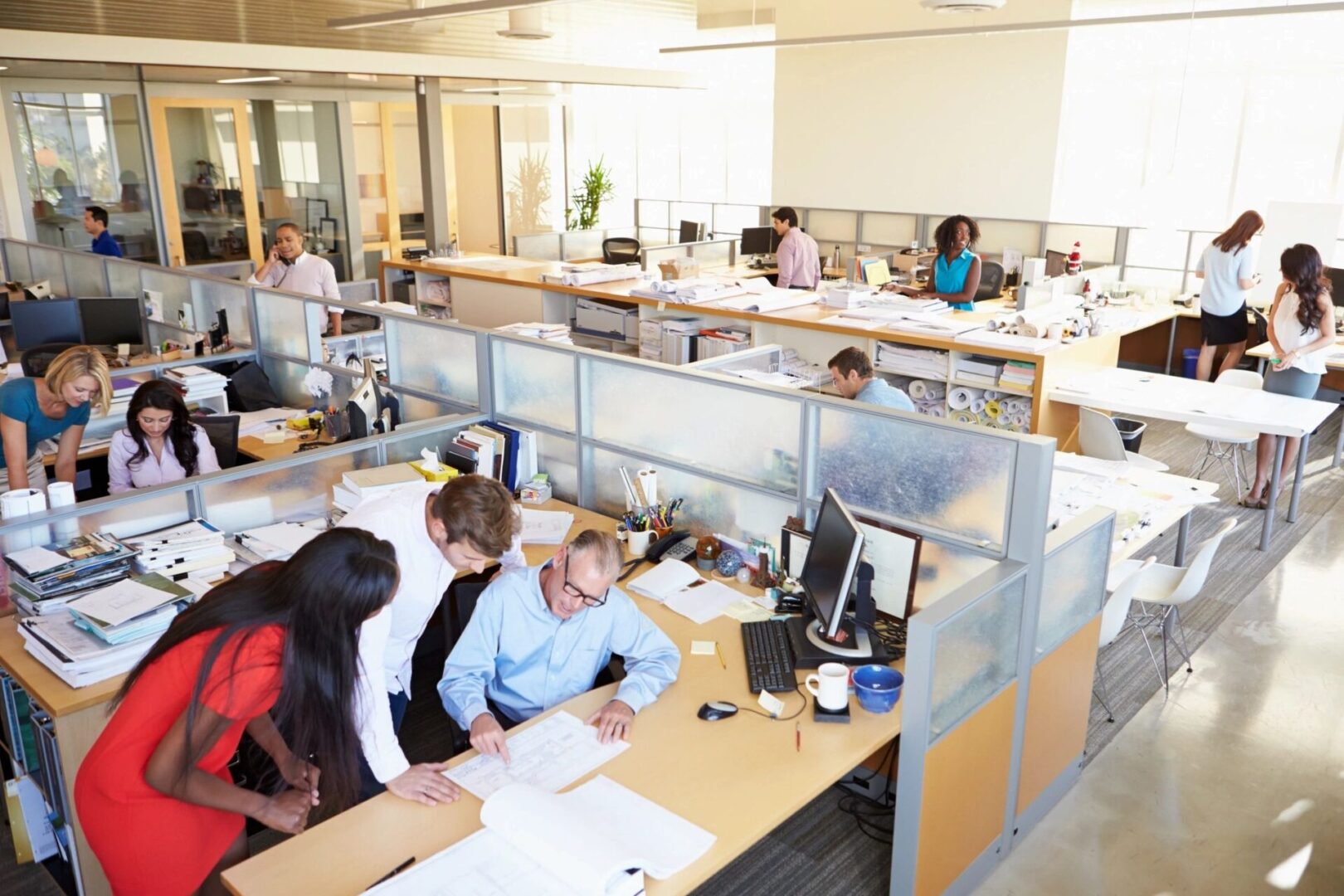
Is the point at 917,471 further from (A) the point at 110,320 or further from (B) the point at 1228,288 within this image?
(B) the point at 1228,288

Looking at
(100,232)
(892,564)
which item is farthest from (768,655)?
(100,232)

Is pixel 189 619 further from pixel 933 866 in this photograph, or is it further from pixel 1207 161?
pixel 1207 161

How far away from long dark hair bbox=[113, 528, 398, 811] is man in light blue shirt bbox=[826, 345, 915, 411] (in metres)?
2.57

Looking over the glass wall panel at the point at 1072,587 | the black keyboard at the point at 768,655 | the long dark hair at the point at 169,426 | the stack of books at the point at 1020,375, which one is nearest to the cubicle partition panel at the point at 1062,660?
the glass wall panel at the point at 1072,587

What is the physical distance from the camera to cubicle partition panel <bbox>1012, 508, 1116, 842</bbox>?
9.84ft

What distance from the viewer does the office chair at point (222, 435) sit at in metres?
4.55

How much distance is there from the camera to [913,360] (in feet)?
20.9

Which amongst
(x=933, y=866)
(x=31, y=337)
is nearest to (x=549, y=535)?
(x=933, y=866)

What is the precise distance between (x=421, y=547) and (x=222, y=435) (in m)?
2.26

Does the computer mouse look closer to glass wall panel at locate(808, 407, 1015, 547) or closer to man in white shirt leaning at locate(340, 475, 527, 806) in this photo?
man in white shirt leaning at locate(340, 475, 527, 806)

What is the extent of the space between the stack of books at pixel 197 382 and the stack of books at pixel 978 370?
13.8 feet

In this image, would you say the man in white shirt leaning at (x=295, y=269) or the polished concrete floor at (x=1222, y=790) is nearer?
the polished concrete floor at (x=1222, y=790)

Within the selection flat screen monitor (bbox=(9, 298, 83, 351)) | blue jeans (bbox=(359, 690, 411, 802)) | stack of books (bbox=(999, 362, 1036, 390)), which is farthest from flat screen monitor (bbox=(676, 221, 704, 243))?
blue jeans (bbox=(359, 690, 411, 802))

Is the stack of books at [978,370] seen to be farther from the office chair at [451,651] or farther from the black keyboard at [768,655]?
the office chair at [451,651]
